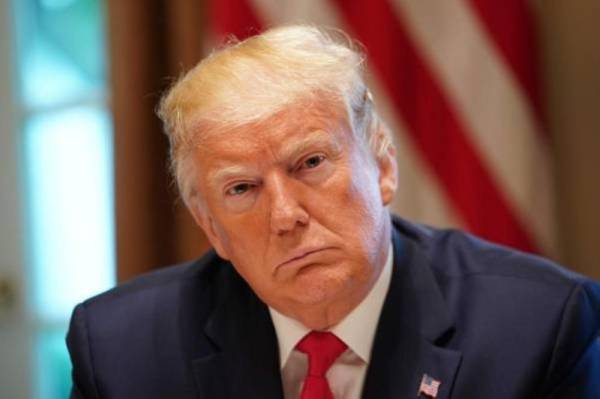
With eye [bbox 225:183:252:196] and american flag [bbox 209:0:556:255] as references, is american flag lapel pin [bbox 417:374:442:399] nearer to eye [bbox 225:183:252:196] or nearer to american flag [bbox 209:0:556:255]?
eye [bbox 225:183:252:196]

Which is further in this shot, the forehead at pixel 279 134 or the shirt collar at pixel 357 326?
the shirt collar at pixel 357 326

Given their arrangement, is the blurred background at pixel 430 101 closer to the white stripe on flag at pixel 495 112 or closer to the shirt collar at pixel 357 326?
the white stripe on flag at pixel 495 112

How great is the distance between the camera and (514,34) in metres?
2.57

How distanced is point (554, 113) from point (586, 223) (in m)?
0.31

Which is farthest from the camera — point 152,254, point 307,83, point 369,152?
point 152,254

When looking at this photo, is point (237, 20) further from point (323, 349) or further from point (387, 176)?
point (323, 349)

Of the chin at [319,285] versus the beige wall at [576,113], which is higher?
the beige wall at [576,113]

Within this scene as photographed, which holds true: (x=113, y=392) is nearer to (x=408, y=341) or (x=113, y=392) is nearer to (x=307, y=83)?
(x=408, y=341)

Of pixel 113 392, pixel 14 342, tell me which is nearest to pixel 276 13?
pixel 113 392

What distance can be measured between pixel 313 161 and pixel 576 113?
1.19 metres

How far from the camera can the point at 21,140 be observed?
357cm

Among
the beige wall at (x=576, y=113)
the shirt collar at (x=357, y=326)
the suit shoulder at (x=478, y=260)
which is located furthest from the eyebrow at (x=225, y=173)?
the beige wall at (x=576, y=113)

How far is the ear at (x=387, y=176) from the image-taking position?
6.11 ft

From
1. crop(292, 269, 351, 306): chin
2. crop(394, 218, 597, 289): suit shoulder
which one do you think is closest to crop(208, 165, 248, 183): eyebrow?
crop(292, 269, 351, 306): chin
